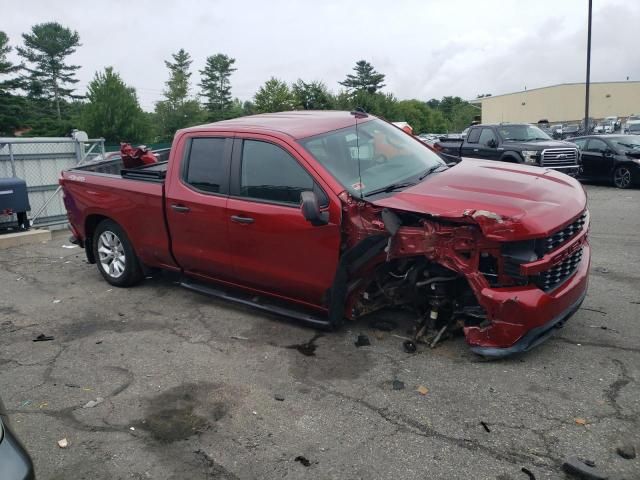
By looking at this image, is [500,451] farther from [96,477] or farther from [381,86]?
[381,86]

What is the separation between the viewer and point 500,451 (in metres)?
3.19

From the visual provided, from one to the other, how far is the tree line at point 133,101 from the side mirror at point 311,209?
31807mm

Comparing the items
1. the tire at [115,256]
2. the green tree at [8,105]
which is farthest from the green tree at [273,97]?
the tire at [115,256]

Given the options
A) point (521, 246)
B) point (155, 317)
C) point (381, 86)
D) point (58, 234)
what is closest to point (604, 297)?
point (521, 246)

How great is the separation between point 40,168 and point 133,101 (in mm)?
41065

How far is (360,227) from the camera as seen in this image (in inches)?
174

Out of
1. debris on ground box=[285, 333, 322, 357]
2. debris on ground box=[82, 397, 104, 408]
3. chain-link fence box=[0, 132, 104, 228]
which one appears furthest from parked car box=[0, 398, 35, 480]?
chain-link fence box=[0, 132, 104, 228]

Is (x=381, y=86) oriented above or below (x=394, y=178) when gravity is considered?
above

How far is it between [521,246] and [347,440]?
1787 millimetres

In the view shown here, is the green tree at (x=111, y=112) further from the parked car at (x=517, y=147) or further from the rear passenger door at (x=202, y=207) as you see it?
the rear passenger door at (x=202, y=207)

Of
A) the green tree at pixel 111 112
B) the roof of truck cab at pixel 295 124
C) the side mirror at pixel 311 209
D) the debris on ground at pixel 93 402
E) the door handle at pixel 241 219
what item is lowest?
the debris on ground at pixel 93 402

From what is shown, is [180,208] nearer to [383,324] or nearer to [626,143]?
[383,324]

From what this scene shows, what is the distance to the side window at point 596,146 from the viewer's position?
50.5ft

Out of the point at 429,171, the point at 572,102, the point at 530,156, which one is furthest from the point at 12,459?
the point at 572,102
